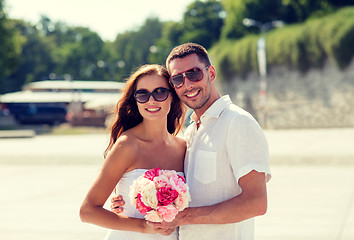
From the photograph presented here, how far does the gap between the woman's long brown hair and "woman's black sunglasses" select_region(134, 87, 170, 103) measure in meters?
0.08

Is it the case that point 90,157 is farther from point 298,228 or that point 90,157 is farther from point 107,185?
point 107,185

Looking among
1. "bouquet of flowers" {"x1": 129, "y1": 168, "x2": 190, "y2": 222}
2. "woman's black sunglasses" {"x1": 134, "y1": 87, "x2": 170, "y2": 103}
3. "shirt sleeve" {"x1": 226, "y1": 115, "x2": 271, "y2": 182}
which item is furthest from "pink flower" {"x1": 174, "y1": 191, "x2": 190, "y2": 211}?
"woman's black sunglasses" {"x1": 134, "y1": 87, "x2": 170, "y2": 103}

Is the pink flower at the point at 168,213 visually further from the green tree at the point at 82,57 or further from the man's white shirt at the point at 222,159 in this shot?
the green tree at the point at 82,57

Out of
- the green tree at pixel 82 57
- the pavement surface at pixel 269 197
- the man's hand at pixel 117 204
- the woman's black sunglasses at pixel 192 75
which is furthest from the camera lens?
the green tree at pixel 82 57

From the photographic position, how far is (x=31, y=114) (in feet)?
146

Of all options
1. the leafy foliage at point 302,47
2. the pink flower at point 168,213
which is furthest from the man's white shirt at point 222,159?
the leafy foliage at point 302,47

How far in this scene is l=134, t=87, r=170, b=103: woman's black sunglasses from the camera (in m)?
3.07

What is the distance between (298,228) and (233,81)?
112 feet

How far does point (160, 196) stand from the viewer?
254 cm

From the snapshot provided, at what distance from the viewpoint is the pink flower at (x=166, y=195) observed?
2.51 meters

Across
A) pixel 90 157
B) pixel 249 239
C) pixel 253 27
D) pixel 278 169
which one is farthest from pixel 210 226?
pixel 253 27

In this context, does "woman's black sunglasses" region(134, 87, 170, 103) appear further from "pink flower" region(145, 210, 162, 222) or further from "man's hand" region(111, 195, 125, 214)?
"pink flower" region(145, 210, 162, 222)

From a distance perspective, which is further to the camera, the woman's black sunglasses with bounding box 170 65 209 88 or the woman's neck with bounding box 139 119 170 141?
the woman's neck with bounding box 139 119 170 141

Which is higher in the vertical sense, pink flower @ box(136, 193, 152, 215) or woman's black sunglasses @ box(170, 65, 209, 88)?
woman's black sunglasses @ box(170, 65, 209, 88)
